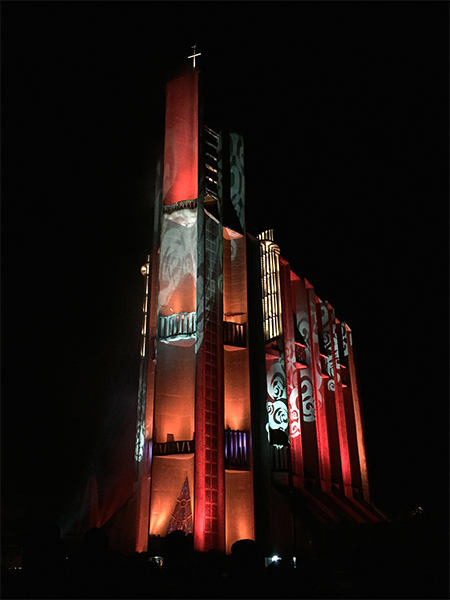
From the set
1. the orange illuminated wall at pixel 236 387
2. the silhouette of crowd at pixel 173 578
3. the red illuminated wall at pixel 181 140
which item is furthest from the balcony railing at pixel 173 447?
the silhouette of crowd at pixel 173 578

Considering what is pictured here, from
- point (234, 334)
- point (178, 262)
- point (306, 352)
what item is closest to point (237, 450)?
point (234, 334)

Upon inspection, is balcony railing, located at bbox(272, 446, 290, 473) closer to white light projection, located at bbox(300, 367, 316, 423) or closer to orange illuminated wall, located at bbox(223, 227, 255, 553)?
orange illuminated wall, located at bbox(223, 227, 255, 553)

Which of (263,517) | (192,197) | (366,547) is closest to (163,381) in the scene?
(263,517)

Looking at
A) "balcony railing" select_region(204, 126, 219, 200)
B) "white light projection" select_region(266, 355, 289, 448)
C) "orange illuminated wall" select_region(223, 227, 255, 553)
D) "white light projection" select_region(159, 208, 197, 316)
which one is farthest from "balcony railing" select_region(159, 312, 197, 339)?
"balcony railing" select_region(204, 126, 219, 200)

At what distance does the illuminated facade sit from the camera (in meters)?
22.3

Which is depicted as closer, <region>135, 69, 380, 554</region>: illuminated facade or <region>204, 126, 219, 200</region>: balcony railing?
<region>135, 69, 380, 554</region>: illuminated facade

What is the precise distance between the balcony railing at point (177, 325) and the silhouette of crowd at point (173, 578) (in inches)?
736

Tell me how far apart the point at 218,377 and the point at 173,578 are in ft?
57.8

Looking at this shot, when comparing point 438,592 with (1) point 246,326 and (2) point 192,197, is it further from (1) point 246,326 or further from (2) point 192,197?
(2) point 192,197

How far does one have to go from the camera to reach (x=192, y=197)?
1069 inches

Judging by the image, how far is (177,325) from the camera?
2481 cm

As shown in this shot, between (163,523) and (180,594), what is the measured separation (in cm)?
1795

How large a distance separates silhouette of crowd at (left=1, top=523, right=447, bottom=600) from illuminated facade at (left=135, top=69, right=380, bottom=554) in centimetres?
1545

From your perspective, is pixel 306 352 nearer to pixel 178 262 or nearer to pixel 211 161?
pixel 178 262
